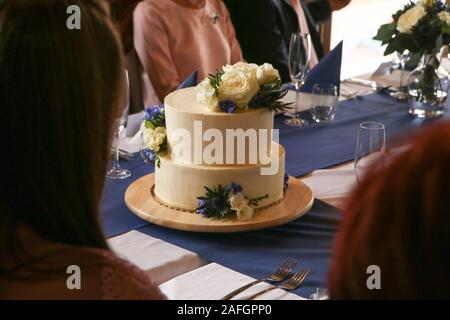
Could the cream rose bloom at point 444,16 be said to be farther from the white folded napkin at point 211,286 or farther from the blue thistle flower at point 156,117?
the white folded napkin at point 211,286

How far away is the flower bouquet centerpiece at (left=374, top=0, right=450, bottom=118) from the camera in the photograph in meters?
2.32

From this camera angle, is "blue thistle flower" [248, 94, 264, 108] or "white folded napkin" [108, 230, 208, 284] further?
"blue thistle flower" [248, 94, 264, 108]

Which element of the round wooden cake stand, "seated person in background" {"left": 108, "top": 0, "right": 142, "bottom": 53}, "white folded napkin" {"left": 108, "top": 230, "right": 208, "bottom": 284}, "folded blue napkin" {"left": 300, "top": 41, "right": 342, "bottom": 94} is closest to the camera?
"white folded napkin" {"left": 108, "top": 230, "right": 208, "bottom": 284}

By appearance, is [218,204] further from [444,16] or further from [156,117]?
[444,16]

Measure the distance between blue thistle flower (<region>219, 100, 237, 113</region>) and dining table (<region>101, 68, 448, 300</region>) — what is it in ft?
0.85

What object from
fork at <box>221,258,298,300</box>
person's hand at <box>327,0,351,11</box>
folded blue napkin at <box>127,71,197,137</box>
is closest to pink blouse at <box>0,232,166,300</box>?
fork at <box>221,258,298,300</box>

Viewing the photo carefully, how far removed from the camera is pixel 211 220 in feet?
4.99

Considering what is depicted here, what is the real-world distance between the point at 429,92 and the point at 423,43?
0.53 feet

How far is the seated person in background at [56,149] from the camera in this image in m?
0.85

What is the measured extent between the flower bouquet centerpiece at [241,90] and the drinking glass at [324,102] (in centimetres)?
74

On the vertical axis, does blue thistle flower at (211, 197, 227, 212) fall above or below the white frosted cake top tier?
below

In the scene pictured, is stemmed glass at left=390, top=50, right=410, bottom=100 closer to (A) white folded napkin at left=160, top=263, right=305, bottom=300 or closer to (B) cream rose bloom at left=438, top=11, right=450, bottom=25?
(B) cream rose bloom at left=438, top=11, right=450, bottom=25

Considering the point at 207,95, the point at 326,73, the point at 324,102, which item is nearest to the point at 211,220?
the point at 207,95

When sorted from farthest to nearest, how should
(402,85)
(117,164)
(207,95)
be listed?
(402,85)
(117,164)
(207,95)
